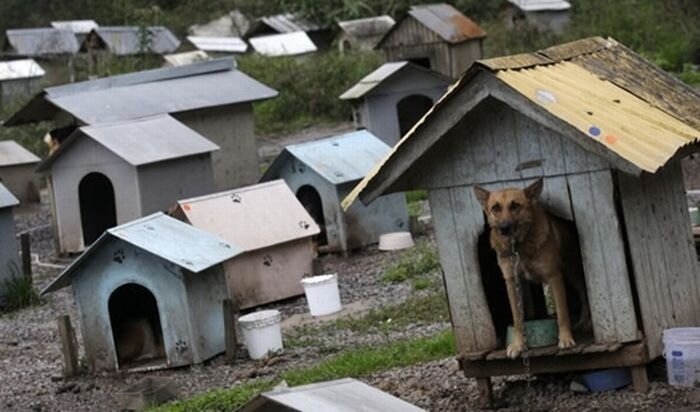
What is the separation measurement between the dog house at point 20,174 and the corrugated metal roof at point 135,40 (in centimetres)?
1553

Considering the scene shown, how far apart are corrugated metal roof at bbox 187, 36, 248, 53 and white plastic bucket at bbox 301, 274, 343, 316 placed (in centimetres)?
3255

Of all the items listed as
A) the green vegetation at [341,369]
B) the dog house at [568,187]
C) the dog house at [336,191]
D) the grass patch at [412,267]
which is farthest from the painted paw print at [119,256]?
the dog house at [336,191]

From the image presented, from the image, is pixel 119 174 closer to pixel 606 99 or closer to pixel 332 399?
pixel 606 99

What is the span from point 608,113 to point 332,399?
9.77 ft

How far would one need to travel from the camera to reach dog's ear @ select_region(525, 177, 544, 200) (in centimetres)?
829

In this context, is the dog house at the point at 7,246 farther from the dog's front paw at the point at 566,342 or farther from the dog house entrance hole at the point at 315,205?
the dog's front paw at the point at 566,342

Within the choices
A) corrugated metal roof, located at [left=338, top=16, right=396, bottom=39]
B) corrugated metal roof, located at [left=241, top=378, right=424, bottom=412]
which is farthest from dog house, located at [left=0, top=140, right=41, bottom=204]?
corrugated metal roof, located at [left=241, top=378, right=424, bottom=412]

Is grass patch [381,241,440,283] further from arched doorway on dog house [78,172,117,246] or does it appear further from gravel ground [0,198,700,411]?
arched doorway on dog house [78,172,117,246]

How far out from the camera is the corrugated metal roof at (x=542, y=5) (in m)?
42.0

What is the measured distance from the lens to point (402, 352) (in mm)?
11039

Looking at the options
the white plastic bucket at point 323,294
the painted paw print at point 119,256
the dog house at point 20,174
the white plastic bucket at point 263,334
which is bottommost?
the white plastic bucket at point 263,334

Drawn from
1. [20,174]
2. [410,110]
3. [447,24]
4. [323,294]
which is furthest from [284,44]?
[323,294]

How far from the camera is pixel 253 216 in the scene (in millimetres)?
16094

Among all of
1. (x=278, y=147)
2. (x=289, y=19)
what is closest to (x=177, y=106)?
(x=278, y=147)
